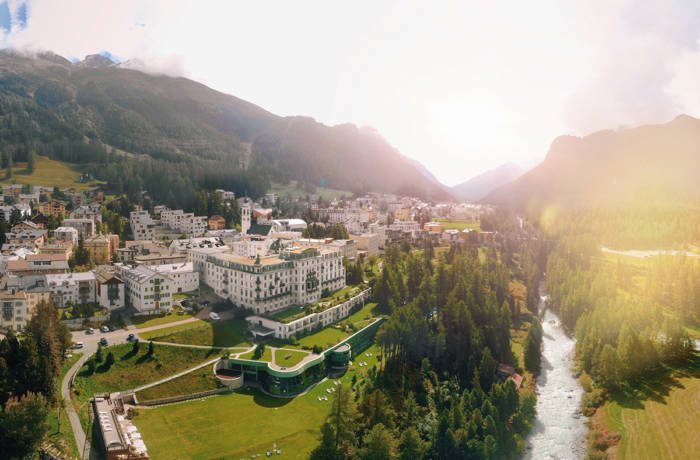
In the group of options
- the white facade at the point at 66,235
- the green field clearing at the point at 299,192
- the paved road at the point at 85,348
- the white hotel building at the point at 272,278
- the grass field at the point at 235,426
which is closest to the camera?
the paved road at the point at 85,348

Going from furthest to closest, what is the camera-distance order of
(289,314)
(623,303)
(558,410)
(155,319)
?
(623,303) → (289,314) → (155,319) → (558,410)

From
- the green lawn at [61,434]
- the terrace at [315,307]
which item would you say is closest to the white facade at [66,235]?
the terrace at [315,307]

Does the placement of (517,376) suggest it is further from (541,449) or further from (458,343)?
(541,449)

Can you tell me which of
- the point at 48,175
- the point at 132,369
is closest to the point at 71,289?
the point at 132,369

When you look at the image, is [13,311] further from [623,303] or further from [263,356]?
[623,303]

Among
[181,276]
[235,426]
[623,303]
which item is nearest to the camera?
[235,426]

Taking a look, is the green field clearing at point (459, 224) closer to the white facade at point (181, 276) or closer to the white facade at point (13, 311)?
the white facade at point (181, 276)
